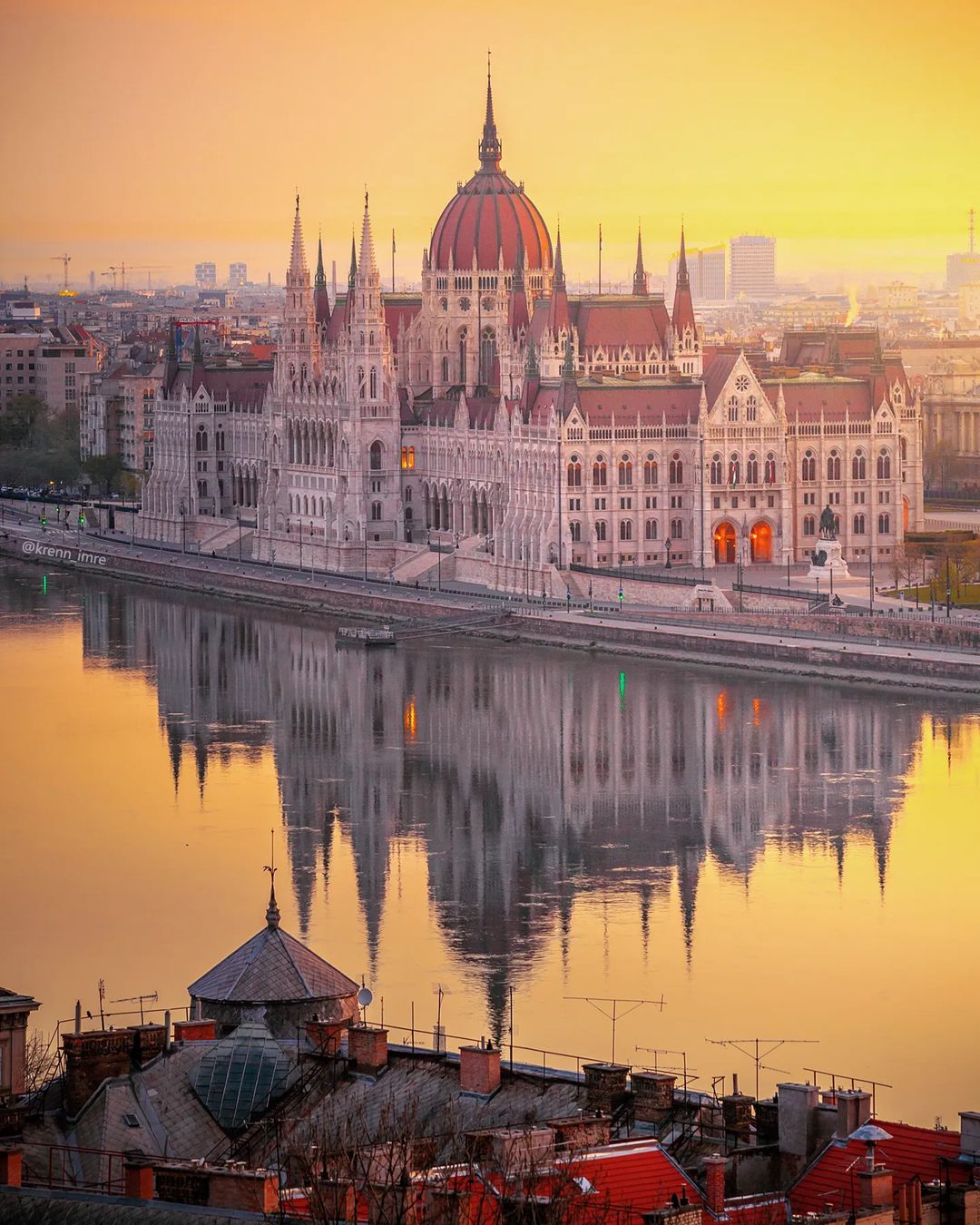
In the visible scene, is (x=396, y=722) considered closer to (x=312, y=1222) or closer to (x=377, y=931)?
(x=377, y=931)

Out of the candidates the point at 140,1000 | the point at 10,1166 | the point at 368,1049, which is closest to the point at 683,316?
the point at 140,1000

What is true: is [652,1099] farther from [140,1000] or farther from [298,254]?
[298,254]

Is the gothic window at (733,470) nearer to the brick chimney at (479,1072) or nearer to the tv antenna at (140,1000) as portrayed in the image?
the tv antenna at (140,1000)

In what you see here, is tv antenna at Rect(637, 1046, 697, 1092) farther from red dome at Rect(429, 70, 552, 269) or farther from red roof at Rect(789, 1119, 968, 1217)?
red dome at Rect(429, 70, 552, 269)

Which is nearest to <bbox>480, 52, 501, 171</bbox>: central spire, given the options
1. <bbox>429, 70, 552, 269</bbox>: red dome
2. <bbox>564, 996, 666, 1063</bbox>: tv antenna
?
<bbox>429, 70, 552, 269</bbox>: red dome

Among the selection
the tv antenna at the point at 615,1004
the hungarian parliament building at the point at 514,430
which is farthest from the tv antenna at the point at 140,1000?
the hungarian parliament building at the point at 514,430

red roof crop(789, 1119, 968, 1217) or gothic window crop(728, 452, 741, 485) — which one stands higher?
gothic window crop(728, 452, 741, 485)

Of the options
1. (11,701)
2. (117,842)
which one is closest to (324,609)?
(11,701)

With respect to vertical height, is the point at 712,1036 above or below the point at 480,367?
below
